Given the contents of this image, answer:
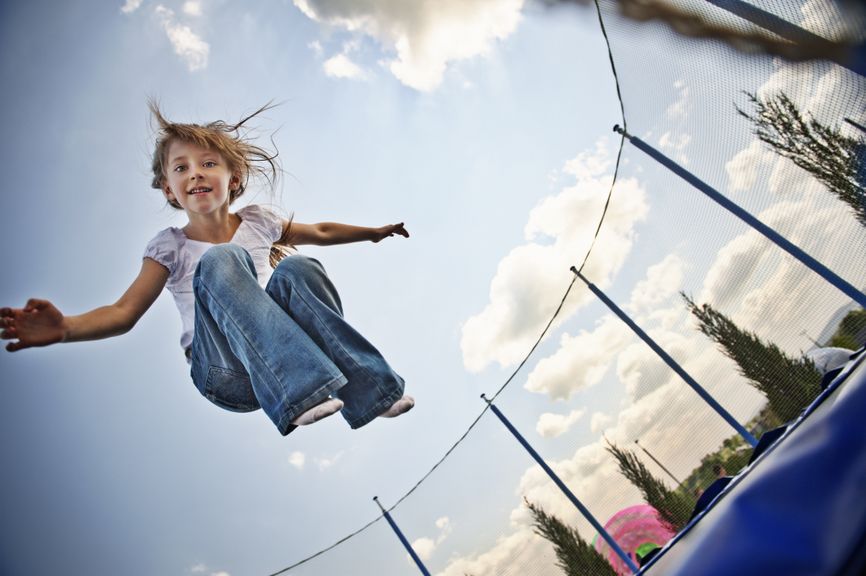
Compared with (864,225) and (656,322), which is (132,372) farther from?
(864,225)

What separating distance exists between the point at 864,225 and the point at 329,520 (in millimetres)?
5044

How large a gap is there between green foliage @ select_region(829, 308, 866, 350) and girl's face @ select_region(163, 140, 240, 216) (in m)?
3.39

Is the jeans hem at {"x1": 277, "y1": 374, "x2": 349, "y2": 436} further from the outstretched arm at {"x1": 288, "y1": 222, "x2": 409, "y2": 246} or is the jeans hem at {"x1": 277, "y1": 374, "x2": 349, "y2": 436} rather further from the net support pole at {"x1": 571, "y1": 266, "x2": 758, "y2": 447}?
the net support pole at {"x1": 571, "y1": 266, "x2": 758, "y2": 447}

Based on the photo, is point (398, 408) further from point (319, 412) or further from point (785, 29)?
point (785, 29)

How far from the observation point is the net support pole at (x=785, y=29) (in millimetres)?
1189

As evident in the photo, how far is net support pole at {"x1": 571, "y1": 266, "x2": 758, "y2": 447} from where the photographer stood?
11.0 feet

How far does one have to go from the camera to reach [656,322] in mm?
3473

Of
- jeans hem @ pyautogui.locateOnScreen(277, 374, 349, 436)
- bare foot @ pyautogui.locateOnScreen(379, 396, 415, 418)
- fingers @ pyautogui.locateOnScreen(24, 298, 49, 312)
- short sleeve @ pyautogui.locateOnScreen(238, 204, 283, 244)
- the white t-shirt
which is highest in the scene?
short sleeve @ pyautogui.locateOnScreen(238, 204, 283, 244)

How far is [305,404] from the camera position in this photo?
205 cm

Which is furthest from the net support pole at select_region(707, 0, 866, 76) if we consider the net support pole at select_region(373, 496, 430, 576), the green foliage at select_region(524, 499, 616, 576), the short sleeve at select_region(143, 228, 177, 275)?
the net support pole at select_region(373, 496, 430, 576)

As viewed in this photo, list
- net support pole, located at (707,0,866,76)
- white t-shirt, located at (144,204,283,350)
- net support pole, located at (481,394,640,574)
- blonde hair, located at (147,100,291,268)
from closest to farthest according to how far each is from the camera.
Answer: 1. net support pole, located at (707,0,866,76)
2. white t-shirt, located at (144,204,283,350)
3. blonde hair, located at (147,100,291,268)
4. net support pole, located at (481,394,640,574)

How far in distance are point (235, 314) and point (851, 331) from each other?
317cm

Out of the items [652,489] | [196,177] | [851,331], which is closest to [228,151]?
[196,177]

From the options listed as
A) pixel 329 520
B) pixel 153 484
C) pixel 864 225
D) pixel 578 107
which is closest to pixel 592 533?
pixel 329 520
